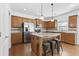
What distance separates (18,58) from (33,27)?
6.41 metres

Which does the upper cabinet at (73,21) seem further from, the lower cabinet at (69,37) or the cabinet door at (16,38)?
the cabinet door at (16,38)

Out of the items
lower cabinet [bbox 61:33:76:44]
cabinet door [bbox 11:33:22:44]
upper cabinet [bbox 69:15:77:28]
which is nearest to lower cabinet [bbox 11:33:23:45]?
cabinet door [bbox 11:33:22:44]

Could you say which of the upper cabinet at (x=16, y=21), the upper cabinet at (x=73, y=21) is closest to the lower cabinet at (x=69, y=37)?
the upper cabinet at (x=73, y=21)

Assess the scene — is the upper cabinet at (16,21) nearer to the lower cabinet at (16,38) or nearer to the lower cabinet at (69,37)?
the lower cabinet at (16,38)

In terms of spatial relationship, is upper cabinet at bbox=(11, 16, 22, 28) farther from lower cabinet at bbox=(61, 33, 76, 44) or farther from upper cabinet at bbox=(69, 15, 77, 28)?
upper cabinet at bbox=(69, 15, 77, 28)

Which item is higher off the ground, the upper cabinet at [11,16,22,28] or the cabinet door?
the upper cabinet at [11,16,22,28]

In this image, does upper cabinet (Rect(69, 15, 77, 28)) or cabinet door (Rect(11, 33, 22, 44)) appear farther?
upper cabinet (Rect(69, 15, 77, 28))

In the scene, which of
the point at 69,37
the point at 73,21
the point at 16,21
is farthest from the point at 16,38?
the point at 73,21

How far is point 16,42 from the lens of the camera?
21.2 feet

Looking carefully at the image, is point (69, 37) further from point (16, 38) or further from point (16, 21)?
point (16, 21)

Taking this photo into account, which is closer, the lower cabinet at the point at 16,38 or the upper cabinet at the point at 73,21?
the lower cabinet at the point at 16,38

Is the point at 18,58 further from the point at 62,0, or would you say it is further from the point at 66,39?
the point at 66,39

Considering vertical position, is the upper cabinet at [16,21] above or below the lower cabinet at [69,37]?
above

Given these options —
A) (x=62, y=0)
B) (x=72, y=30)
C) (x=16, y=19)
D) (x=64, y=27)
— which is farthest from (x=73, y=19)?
(x=62, y=0)
